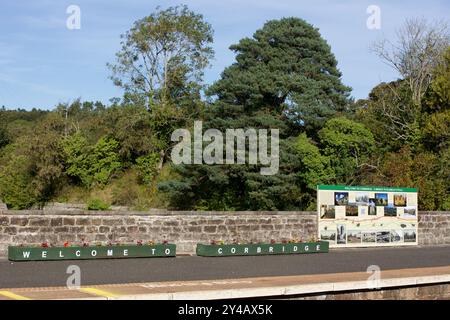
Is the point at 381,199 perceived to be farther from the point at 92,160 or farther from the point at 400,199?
the point at 92,160

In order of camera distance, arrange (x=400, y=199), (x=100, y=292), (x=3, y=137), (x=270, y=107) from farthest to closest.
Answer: (x=3, y=137), (x=270, y=107), (x=400, y=199), (x=100, y=292)

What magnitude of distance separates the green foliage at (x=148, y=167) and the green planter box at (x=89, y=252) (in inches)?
903

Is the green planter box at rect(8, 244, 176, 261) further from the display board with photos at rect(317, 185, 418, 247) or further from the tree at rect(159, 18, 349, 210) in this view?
the tree at rect(159, 18, 349, 210)

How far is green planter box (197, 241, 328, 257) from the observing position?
1553 centimetres

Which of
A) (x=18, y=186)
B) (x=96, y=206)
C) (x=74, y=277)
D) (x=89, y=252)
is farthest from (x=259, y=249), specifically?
(x=18, y=186)

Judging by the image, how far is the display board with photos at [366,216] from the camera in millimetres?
17859

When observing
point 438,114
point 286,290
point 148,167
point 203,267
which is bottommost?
point 203,267

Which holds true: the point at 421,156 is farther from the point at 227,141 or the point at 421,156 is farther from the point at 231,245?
the point at 231,245

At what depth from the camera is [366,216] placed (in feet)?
60.5

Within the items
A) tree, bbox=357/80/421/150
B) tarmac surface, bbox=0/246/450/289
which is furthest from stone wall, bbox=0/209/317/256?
tree, bbox=357/80/421/150

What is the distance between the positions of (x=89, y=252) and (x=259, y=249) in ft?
15.0

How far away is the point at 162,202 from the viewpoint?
3484cm

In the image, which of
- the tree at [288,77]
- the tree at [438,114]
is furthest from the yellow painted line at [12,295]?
the tree at [438,114]
